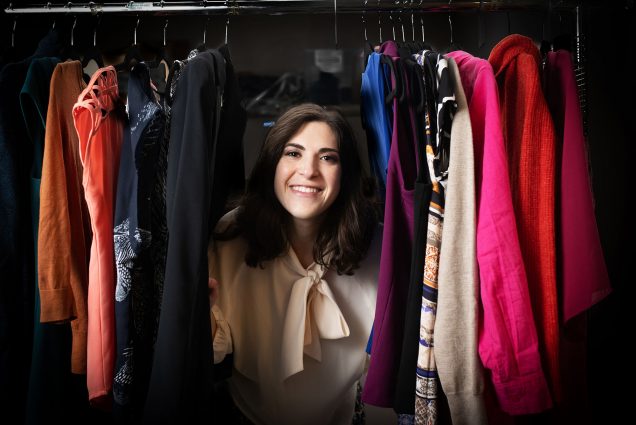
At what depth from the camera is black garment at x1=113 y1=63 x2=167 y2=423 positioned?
793mm

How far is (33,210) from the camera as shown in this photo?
2.81 feet

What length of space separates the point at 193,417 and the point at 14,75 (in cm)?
75

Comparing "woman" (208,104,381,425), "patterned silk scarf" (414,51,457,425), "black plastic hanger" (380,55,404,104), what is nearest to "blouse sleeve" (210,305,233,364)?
"woman" (208,104,381,425)

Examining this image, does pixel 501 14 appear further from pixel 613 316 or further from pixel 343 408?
pixel 343 408

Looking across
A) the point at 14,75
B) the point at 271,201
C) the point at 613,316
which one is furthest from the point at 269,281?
the point at 613,316

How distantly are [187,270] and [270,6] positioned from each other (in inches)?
26.9

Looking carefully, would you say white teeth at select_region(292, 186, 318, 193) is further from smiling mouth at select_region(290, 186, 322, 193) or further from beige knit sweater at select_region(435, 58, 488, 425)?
beige knit sweater at select_region(435, 58, 488, 425)

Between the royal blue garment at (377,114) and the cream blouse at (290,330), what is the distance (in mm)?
265

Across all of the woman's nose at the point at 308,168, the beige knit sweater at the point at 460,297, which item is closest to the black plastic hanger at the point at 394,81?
the beige knit sweater at the point at 460,297

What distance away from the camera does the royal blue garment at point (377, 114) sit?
33.7 inches

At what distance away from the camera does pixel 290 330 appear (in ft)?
3.41

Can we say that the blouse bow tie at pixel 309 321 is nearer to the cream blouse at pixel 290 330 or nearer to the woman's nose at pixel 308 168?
the cream blouse at pixel 290 330

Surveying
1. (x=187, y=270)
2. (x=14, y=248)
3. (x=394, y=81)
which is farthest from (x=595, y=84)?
(x=14, y=248)

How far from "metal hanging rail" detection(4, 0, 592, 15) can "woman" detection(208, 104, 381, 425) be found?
24 cm
